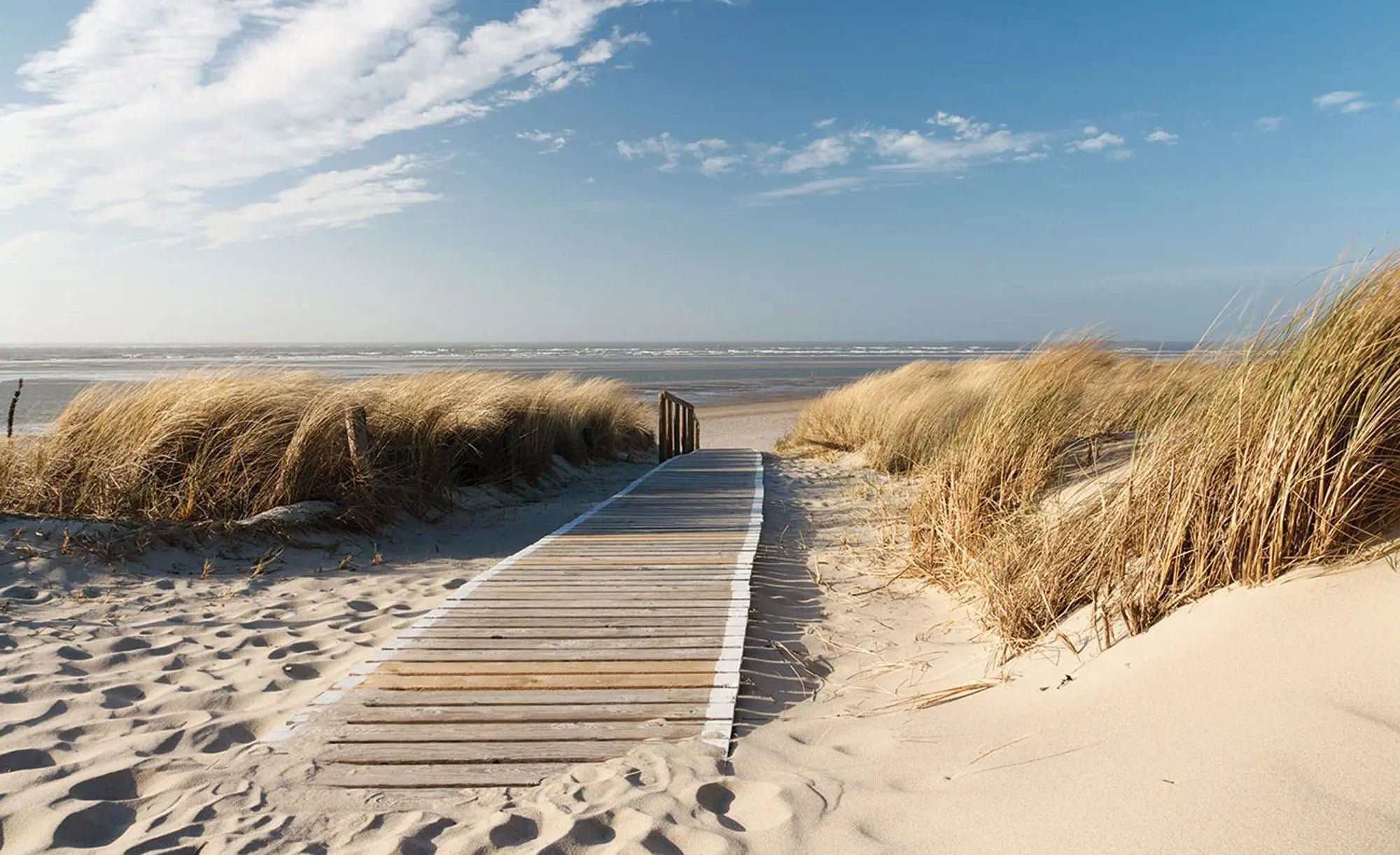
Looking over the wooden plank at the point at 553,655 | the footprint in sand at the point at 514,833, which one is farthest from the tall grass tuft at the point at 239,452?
the footprint in sand at the point at 514,833

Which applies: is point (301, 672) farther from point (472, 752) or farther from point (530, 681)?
point (472, 752)

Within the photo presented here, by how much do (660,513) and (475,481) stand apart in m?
2.26

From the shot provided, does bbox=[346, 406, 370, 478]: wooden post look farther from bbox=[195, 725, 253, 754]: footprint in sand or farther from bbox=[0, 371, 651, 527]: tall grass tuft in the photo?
bbox=[195, 725, 253, 754]: footprint in sand

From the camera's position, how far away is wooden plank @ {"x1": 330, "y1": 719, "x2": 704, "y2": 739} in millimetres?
2760

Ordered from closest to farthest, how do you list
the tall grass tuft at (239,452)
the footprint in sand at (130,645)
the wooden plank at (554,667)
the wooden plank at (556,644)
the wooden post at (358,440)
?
the wooden plank at (554,667)
the wooden plank at (556,644)
the footprint in sand at (130,645)
the tall grass tuft at (239,452)
the wooden post at (358,440)

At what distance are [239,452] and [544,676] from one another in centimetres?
390

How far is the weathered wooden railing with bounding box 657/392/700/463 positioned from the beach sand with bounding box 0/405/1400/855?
329 inches

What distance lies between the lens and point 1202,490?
117 inches

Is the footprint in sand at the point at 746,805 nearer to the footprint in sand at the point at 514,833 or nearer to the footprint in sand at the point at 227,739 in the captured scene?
the footprint in sand at the point at 514,833

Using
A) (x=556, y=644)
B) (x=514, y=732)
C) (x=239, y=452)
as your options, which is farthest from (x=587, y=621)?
(x=239, y=452)

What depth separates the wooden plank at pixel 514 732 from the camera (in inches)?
109

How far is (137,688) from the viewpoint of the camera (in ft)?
10.9

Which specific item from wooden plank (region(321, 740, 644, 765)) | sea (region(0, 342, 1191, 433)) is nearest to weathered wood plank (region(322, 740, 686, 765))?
wooden plank (region(321, 740, 644, 765))

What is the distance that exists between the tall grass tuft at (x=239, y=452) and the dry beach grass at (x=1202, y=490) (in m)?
4.19
